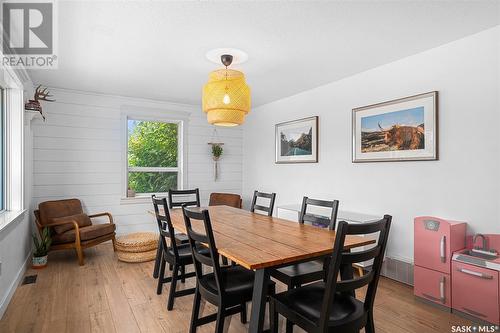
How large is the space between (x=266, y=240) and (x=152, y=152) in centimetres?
384

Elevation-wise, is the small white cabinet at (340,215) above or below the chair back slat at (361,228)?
below

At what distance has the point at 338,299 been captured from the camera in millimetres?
1764

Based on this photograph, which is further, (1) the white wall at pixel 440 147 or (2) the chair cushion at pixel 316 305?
(1) the white wall at pixel 440 147

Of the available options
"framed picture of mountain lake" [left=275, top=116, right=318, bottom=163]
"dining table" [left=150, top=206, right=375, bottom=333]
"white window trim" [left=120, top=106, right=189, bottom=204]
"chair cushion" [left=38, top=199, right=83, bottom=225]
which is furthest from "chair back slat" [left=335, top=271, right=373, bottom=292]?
"white window trim" [left=120, top=106, right=189, bottom=204]

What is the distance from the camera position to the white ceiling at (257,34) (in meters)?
2.23

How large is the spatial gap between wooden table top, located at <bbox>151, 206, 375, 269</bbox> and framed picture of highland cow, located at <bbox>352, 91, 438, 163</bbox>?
59.0 inches

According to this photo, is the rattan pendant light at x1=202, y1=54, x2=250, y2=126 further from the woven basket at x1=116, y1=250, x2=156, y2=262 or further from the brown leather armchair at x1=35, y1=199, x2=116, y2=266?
the brown leather armchair at x1=35, y1=199, x2=116, y2=266

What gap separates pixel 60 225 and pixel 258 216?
2681 millimetres

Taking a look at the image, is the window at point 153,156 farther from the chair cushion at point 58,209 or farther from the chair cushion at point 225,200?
the chair cushion at point 58,209

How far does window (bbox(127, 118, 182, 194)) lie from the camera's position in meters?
5.09

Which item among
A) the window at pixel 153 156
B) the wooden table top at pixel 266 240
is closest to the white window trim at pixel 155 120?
the window at pixel 153 156

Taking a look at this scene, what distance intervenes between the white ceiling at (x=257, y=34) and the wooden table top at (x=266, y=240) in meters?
1.68

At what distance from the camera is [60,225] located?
3.83 meters

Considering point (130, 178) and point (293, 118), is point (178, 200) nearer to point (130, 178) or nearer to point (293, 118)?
point (130, 178)
